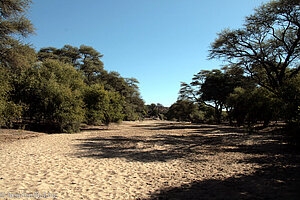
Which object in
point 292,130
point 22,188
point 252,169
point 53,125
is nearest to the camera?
point 22,188

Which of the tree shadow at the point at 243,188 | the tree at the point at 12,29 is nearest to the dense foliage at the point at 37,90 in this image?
the tree at the point at 12,29

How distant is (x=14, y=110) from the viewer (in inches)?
551

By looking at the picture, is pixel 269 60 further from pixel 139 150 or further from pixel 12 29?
pixel 12 29

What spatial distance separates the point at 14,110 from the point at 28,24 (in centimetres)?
666

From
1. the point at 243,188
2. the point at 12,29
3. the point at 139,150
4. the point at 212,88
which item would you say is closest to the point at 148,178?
the point at 243,188

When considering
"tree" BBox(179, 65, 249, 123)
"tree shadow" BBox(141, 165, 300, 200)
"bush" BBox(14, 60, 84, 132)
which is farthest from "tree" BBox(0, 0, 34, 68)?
"tree" BBox(179, 65, 249, 123)

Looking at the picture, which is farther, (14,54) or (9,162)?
(14,54)

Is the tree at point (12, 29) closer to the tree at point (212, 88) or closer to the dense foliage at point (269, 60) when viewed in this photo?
the dense foliage at point (269, 60)

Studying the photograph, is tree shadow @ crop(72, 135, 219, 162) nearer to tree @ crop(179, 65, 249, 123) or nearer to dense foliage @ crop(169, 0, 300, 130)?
dense foliage @ crop(169, 0, 300, 130)

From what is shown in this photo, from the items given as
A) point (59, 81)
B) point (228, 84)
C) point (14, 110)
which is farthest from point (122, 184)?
point (228, 84)

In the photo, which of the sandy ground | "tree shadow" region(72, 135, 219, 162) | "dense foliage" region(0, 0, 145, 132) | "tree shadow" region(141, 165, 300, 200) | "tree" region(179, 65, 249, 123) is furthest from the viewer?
"tree" region(179, 65, 249, 123)

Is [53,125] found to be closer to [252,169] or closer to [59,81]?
[59,81]

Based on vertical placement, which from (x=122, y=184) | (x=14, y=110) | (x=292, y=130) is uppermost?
(x=14, y=110)

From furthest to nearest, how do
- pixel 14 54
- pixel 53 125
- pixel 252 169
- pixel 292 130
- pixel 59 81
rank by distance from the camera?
pixel 53 125, pixel 59 81, pixel 14 54, pixel 292 130, pixel 252 169
